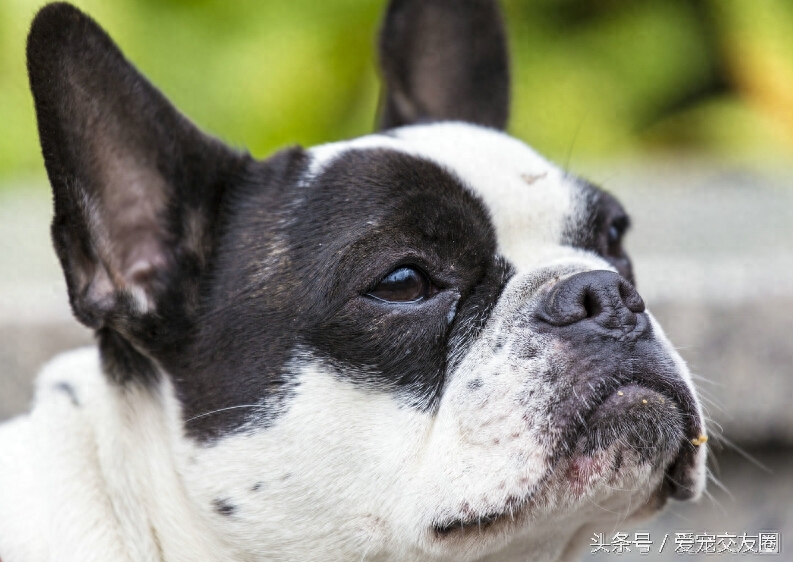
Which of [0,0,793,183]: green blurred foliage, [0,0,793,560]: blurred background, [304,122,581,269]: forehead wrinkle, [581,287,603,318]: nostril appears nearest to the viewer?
[581,287,603,318]: nostril

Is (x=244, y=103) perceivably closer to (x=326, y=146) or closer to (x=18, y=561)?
(x=326, y=146)

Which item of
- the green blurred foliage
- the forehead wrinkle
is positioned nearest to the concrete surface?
the forehead wrinkle

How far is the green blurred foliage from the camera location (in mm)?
6055

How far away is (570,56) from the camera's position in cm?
630

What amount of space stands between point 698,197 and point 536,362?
3.95m

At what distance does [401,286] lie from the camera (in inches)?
93.3

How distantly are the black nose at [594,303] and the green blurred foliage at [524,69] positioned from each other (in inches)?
150

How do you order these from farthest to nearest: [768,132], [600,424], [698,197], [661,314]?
[768,132]
[698,197]
[661,314]
[600,424]

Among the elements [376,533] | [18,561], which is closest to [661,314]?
[376,533]

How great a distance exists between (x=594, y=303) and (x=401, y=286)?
0.45 metres

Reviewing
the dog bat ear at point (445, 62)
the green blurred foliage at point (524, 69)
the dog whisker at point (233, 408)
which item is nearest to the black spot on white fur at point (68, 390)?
the dog whisker at point (233, 408)

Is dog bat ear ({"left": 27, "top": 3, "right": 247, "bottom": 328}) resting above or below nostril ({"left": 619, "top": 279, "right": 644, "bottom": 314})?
above

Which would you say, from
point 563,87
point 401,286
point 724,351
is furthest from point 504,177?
point 563,87

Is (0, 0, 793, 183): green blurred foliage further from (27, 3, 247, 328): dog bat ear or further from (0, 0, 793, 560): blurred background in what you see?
(27, 3, 247, 328): dog bat ear
